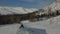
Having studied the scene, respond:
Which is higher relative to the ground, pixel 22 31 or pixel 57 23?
pixel 57 23

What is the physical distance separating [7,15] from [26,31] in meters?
1.31

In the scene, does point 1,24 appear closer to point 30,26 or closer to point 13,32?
point 13,32

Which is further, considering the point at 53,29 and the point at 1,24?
the point at 1,24

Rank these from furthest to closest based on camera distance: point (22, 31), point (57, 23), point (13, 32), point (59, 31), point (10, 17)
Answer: point (10, 17) → point (13, 32) → point (22, 31) → point (57, 23) → point (59, 31)

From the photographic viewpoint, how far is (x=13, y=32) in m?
2.86

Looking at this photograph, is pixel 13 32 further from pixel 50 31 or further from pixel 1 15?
pixel 50 31

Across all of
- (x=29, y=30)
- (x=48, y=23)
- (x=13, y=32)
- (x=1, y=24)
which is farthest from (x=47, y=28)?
(x=1, y=24)

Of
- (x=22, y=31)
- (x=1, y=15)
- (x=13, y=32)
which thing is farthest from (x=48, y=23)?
(x=1, y=15)

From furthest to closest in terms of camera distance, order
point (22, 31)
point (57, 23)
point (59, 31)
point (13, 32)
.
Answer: point (13, 32) < point (22, 31) < point (57, 23) < point (59, 31)

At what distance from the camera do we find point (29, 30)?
7.29 ft

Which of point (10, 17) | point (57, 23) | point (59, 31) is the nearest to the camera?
point (59, 31)

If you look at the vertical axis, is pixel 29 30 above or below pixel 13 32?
above

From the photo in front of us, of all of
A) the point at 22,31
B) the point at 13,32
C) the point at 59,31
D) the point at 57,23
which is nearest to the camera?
the point at 59,31

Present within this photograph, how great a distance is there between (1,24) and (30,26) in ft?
4.94
